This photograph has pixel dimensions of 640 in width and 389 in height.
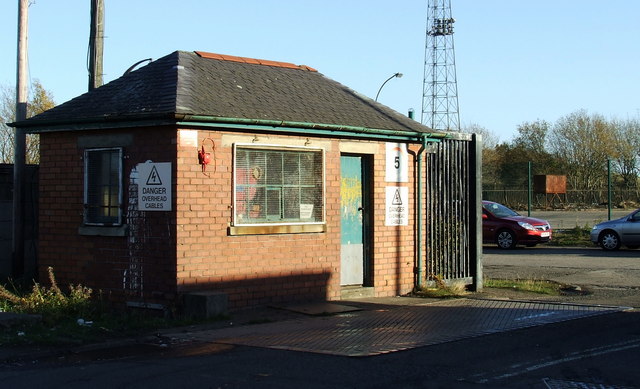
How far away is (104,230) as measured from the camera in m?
11.7

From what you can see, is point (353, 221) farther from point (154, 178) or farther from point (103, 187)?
point (103, 187)

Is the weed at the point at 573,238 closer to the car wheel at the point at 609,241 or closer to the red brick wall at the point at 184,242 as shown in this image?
the car wheel at the point at 609,241

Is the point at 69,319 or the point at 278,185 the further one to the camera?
the point at 278,185

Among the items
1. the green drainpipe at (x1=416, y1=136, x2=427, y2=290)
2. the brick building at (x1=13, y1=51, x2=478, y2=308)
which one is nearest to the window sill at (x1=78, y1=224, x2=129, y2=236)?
the brick building at (x1=13, y1=51, x2=478, y2=308)

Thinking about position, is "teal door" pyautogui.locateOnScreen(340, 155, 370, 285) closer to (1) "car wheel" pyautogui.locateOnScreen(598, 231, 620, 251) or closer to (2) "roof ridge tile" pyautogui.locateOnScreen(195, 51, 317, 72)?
(2) "roof ridge tile" pyautogui.locateOnScreen(195, 51, 317, 72)

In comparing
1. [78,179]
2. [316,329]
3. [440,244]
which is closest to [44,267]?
[78,179]

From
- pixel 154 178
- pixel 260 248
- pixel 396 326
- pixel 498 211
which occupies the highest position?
pixel 154 178

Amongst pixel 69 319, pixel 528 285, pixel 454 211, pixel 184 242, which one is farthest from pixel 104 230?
pixel 528 285

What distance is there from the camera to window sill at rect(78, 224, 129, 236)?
37.7 ft

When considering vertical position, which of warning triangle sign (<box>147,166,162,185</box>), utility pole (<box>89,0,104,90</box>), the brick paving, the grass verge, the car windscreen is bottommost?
the brick paving

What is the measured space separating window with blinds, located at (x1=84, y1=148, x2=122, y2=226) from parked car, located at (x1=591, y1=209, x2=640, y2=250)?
17.2 meters

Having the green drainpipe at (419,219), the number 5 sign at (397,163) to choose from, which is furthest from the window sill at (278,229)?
the green drainpipe at (419,219)

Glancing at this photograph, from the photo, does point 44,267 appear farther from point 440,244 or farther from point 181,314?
point 440,244

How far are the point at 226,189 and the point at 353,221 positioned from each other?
2.77 m
